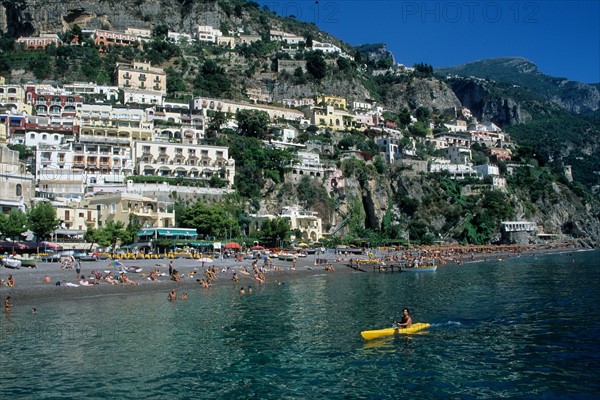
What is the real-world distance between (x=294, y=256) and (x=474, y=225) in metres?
43.0

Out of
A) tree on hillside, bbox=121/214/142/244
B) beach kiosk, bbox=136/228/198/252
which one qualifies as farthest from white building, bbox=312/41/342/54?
tree on hillside, bbox=121/214/142/244

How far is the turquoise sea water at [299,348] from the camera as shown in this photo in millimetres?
15234

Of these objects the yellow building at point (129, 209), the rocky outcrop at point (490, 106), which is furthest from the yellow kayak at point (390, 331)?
the rocky outcrop at point (490, 106)

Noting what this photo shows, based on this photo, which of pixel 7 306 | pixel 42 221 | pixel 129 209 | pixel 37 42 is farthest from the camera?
pixel 37 42

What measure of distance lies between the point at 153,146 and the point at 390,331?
52.8m

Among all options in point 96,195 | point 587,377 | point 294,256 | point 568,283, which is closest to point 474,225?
point 294,256

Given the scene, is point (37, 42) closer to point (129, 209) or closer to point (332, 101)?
point (332, 101)

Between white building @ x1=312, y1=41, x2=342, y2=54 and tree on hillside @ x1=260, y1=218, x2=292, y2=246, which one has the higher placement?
white building @ x1=312, y1=41, x2=342, y2=54

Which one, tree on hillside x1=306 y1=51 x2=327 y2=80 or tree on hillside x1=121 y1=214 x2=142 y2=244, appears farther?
tree on hillside x1=306 y1=51 x2=327 y2=80

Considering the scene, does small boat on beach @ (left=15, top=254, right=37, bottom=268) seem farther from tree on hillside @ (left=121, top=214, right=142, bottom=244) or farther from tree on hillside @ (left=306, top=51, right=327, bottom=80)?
tree on hillside @ (left=306, top=51, right=327, bottom=80)

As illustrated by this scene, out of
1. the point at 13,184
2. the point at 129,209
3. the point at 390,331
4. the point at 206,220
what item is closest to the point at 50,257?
the point at 129,209

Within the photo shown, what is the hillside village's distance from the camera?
5647 cm

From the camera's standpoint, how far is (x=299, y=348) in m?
19.5

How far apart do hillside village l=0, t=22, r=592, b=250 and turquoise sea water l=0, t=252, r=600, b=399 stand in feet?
91.2
